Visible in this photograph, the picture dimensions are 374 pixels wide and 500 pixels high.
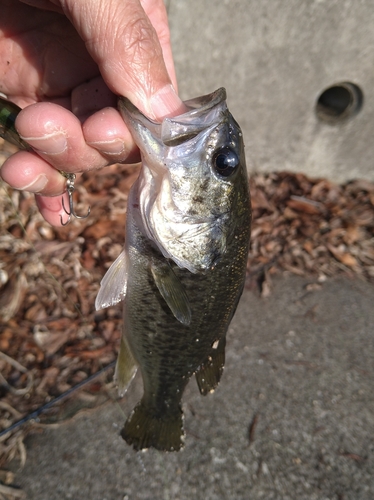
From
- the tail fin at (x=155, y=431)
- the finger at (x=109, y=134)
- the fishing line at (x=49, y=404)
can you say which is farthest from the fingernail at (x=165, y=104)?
the fishing line at (x=49, y=404)

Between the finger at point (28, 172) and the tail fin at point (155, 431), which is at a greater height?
the finger at point (28, 172)

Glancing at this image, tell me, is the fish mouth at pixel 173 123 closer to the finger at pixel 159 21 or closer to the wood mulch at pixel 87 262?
the finger at pixel 159 21

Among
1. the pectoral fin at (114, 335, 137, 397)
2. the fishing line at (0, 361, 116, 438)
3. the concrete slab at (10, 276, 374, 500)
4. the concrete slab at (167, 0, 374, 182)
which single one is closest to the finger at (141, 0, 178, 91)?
the concrete slab at (167, 0, 374, 182)

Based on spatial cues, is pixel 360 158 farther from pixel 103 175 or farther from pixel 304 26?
pixel 103 175

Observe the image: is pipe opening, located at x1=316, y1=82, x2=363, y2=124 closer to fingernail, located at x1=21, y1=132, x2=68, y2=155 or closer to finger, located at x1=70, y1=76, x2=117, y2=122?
finger, located at x1=70, y1=76, x2=117, y2=122

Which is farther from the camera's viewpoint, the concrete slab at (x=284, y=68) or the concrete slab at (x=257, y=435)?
the concrete slab at (x=284, y=68)
